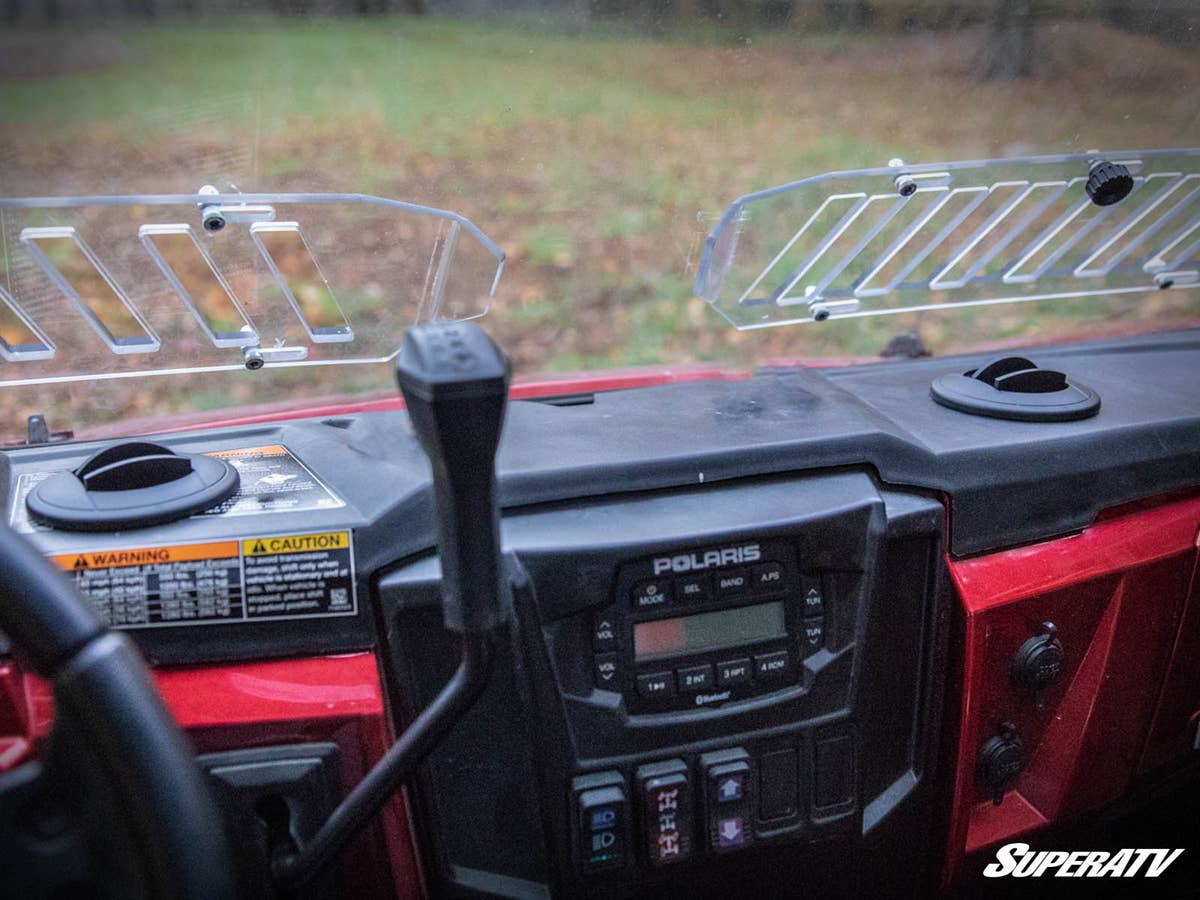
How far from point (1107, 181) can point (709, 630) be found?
852 mm

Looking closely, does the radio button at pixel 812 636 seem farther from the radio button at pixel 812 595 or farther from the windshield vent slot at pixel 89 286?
the windshield vent slot at pixel 89 286

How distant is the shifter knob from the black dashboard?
0.24m

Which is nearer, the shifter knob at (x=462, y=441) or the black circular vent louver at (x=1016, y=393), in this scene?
the shifter knob at (x=462, y=441)

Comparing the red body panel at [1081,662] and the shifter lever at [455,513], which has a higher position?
the shifter lever at [455,513]

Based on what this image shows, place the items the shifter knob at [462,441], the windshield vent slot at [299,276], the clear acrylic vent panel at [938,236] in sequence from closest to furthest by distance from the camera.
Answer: the shifter knob at [462,441]
the windshield vent slot at [299,276]
the clear acrylic vent panel at [938,236]

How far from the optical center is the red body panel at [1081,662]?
1.35 meters

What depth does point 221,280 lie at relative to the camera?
1308 mm

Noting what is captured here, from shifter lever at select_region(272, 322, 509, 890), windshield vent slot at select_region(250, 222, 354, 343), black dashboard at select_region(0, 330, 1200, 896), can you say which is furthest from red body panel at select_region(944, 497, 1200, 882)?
windshield vent slot at select_region(250, 222, 354, 343)

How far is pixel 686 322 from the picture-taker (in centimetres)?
161

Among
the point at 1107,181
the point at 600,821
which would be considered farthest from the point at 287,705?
the point at 1107,181

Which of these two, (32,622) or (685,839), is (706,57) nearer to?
(685,839)

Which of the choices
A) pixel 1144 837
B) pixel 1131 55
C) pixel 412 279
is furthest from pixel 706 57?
Result: pixel 1144 837

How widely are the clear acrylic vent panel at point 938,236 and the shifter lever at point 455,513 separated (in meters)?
0.73

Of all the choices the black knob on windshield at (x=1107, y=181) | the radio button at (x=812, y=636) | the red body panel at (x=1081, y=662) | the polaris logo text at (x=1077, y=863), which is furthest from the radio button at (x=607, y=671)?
the black knob on windshield at (x=1107, y=181)
